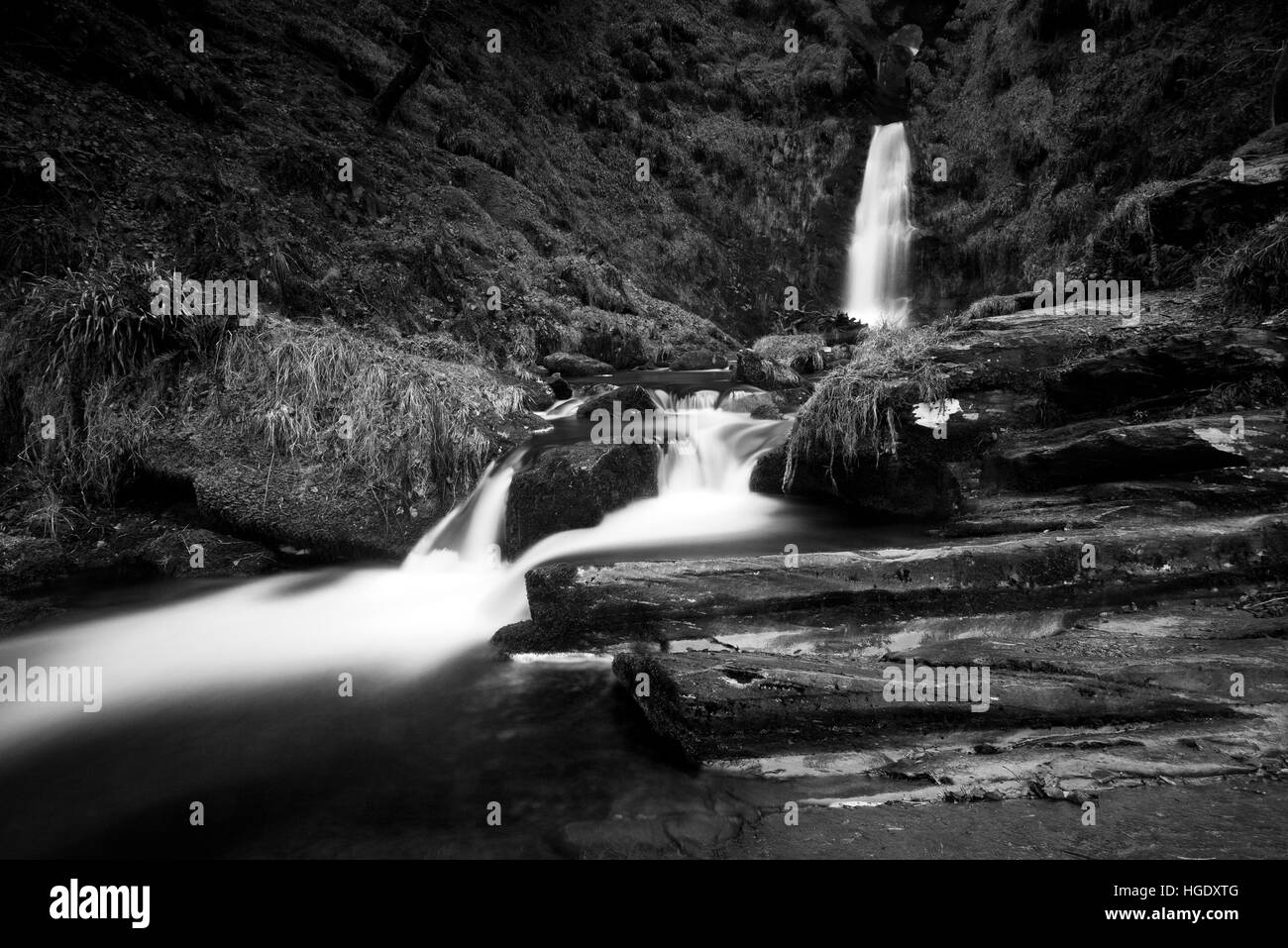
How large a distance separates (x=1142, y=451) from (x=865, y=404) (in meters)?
2.17

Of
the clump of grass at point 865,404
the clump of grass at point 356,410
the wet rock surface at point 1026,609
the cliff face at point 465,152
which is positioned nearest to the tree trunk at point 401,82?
the cliff face at point 465,152

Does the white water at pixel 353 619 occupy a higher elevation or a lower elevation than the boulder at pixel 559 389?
lower

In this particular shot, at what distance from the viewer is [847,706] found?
10.6ft

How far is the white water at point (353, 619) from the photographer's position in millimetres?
4633

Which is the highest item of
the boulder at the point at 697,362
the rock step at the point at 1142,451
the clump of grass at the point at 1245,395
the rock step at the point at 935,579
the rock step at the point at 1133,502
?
the boulder at the point at 697,362

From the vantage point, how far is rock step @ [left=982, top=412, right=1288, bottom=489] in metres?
4.61

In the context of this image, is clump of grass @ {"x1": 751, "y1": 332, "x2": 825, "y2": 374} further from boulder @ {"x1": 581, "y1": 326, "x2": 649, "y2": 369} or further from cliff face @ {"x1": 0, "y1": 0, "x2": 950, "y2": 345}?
cliff face @ {"x1": 0, "y1": 0, "x2": 950, "y2": 345}

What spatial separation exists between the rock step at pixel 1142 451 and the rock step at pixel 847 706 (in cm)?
241

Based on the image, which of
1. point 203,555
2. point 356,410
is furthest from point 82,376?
point 356,410

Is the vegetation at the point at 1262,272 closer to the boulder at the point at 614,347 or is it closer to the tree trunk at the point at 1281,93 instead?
the tree trunk at the point at 1281,93

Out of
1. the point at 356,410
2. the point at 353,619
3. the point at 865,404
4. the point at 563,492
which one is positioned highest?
the point at 356,410

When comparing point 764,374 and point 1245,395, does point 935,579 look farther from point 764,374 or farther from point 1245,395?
point 764,374

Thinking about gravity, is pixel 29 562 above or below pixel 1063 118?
below
